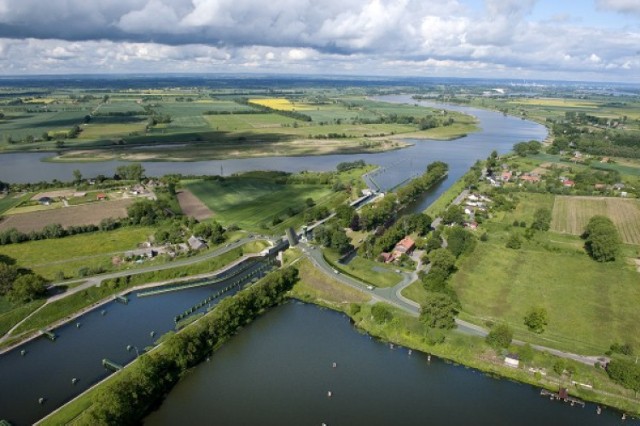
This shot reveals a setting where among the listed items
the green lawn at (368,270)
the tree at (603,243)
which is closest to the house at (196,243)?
the green lawn at (368,270)

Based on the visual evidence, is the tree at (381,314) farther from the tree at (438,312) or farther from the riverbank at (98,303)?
the riverbank at (98,303)

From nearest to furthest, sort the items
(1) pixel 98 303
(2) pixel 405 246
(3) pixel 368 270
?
1. (1) pixel 98 303
2. (3) pixel 368 270
3. (2) pixel 405 246

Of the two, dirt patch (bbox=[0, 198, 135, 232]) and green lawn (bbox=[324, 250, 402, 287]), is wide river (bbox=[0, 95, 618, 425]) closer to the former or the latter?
green lawn (bbox=[324, 250, 402, 287])

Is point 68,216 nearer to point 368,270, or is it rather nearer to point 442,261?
point 368,270

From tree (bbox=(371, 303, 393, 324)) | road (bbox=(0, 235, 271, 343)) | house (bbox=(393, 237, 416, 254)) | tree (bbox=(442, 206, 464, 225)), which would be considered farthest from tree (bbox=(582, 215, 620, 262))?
road (bbox=(0, 235, 271, 343))

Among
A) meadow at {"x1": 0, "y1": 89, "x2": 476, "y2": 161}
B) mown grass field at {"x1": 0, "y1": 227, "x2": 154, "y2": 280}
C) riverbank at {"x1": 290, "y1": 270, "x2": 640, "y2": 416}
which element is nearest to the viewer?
riverbank at {"x1": 290, "y1": 270, "x2": 640, "y2": 416}

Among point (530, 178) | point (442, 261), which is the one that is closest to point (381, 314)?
point (442, 261)
